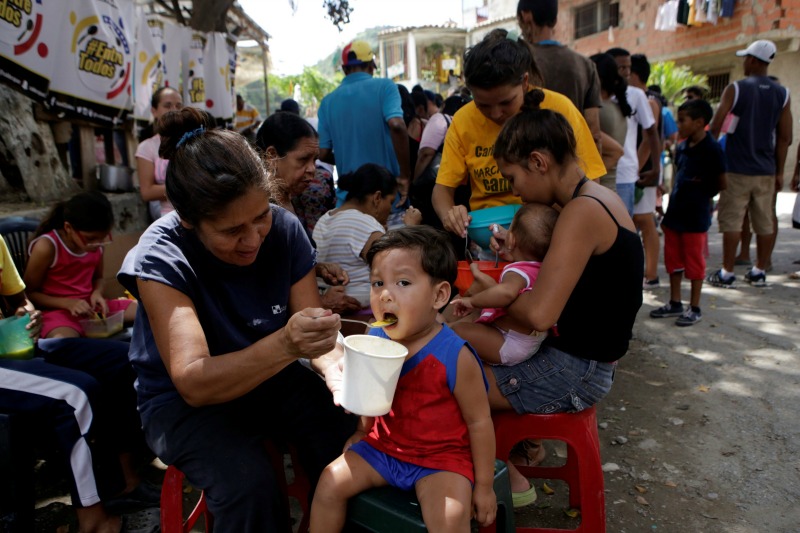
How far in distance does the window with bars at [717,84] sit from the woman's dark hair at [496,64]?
54.3 feet

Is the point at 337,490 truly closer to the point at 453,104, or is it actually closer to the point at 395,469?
the point at 395,469

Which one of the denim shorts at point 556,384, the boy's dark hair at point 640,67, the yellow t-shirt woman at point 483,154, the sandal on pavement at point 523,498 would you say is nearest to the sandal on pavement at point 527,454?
the sandal on pavement at point 523,498

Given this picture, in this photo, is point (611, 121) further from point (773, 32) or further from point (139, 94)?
point (773, 32)

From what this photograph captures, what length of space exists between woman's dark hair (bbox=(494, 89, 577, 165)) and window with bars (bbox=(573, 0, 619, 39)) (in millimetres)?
19637

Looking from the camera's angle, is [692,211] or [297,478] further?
[692,211]

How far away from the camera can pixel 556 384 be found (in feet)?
7.14

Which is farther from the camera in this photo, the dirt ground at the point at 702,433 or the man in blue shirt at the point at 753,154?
the man in blue shirt at the point at 753,154

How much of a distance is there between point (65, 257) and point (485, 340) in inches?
89.5

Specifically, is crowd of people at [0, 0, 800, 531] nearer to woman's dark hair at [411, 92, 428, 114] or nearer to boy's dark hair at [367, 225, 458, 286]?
boy's dark hair at [367, 225, 458, 286]

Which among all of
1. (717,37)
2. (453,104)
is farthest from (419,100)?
(717,37)

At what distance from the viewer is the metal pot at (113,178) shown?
5.05 m

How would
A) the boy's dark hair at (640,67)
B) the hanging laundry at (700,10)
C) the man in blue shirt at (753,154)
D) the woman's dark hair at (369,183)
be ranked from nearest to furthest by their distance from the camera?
the woman's dark hair at (369,183)
the boy's dark hair at (640,67)
the man in blue shirt at (753,154)
the hanging laundry at (700,10)

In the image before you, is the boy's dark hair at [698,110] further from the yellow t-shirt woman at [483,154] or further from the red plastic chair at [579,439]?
the red plastic chair at [579,439]

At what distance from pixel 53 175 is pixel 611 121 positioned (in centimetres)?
446
